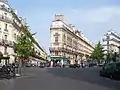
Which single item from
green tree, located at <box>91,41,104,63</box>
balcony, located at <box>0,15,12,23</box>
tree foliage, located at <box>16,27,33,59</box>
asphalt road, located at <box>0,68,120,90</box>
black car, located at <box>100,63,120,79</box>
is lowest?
asphalt road, located at <box>0,68,120,90</box>

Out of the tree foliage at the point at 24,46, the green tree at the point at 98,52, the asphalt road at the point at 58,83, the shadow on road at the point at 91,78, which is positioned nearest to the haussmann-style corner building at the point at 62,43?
the green tree at the point at 98,52

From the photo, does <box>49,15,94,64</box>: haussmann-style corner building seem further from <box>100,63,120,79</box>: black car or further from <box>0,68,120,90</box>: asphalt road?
<box>0,68,120,90</box>: asphalt road

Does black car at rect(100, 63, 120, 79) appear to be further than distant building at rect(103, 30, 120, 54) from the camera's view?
No

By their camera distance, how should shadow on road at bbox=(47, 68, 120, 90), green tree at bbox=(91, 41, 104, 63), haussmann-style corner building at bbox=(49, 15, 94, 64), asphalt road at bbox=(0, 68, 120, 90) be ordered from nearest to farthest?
asphalt road at bbox=(0, 68, 120, 90) → shadow on road at bbox=(47, 68, 120, 90) → haussmann-style corner building at bbox=(49, 15, 94, 64) → green tree at bbox=(91, 41, 104, 63)

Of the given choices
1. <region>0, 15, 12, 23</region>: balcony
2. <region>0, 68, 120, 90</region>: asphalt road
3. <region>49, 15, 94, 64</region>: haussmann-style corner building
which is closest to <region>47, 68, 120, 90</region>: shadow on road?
<region>0, 68, 120, 90</region>: asphalt road

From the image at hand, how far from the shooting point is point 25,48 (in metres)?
59.4

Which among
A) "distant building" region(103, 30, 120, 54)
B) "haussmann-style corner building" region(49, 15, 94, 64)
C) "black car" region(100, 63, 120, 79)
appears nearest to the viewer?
"black car" region(100, 63, 120, 79)

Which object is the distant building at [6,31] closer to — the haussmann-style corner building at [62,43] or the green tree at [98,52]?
the haussmann-style corner building at [62,43]

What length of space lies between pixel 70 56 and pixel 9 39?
57406 millimetres

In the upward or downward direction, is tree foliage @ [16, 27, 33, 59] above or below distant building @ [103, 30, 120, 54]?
below

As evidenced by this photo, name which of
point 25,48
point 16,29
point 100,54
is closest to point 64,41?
point 100,54

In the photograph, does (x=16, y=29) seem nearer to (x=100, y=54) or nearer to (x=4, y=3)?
(x=4, y=3)

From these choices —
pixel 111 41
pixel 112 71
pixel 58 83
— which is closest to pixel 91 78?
pixel 112 71

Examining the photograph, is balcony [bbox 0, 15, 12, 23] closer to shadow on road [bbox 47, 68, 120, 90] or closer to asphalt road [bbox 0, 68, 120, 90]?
shadow on road [bbox 47, 68, 120, 90]
